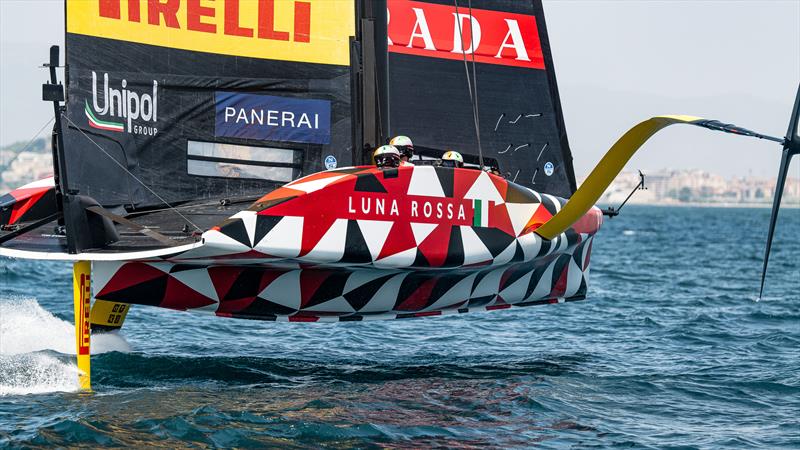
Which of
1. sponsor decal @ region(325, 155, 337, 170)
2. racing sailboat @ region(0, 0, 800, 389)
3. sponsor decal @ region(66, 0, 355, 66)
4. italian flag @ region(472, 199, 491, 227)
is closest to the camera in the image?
racing sailboat @ region(0, 0, 800, 389)

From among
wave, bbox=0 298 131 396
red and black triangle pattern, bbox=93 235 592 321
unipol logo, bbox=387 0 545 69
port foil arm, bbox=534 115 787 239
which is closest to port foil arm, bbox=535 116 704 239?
port foil arm, bbox=534 115 787 239

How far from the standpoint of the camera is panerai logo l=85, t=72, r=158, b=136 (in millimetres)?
8648

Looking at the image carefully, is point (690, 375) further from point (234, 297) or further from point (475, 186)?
point (234, 297)

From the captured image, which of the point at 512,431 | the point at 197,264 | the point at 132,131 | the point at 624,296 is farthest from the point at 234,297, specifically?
the point at 624,296

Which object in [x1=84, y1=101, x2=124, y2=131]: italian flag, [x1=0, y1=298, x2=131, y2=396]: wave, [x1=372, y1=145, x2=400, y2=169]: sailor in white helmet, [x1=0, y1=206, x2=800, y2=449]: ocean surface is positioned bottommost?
[x1=0, y1=206, x2=800, y2=449]: ocean surface

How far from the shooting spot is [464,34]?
1098cm

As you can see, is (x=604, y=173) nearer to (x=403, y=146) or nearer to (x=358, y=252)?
(x=403, y=146)

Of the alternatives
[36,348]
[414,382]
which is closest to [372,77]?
[414,382]

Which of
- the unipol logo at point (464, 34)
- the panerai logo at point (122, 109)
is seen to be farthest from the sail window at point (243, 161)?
the unipol logo at point (464, 34)

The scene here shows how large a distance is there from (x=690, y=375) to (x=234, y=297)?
402 cm

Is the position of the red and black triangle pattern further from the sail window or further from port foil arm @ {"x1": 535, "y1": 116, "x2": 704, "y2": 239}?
the sail window

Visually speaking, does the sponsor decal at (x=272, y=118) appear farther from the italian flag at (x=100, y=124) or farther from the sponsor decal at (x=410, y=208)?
the sponsor decal at (x=410, y=208)

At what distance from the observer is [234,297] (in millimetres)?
8602

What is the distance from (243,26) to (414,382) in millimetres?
3337
